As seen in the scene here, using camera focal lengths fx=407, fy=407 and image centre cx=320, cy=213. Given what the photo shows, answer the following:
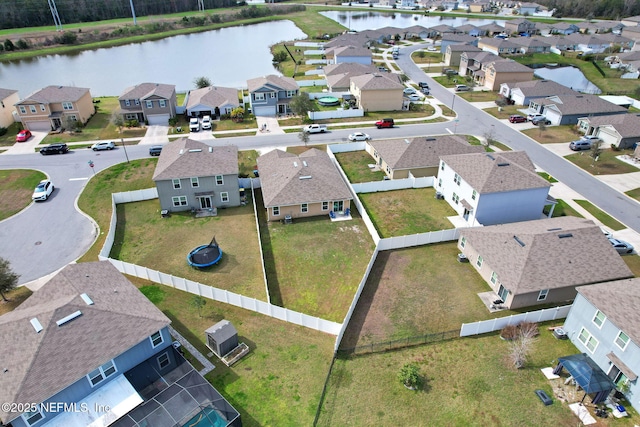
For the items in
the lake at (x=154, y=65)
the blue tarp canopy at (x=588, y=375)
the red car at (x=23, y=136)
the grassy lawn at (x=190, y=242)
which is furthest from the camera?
the lake at (x=154, y=65)

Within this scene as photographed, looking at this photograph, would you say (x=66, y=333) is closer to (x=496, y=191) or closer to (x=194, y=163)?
(x=194, y=163)

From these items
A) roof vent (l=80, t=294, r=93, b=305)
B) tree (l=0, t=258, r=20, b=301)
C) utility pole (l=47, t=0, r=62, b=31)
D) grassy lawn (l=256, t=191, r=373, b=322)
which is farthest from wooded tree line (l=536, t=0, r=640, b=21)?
tree (l=0, t=258, r=20, b=301)

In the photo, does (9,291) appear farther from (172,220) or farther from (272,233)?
(272,233)

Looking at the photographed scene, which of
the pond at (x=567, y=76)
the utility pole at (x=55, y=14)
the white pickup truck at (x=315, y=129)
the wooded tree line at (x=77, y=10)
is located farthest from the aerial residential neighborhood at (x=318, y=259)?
the wooded tree line at (x=77, y=10)

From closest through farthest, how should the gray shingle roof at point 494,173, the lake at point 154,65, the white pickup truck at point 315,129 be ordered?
the gray shingle roof at point 494,173
the white pickup truck at point 315,129
the lake at point 154,65

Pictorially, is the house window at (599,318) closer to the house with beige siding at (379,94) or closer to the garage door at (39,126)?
the house with beige siding at (379,94)

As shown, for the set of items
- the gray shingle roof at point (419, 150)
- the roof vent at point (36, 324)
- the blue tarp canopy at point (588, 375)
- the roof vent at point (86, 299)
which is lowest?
the blue tarp canopy at point (588, 375)

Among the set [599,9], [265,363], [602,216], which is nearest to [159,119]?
[265,363]
